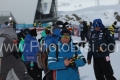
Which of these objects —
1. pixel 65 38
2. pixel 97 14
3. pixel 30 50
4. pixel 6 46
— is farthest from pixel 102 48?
pixel 97 14

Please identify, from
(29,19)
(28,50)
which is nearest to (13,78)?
(28,50)

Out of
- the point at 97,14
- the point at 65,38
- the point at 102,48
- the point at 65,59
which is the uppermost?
the point at 65,38

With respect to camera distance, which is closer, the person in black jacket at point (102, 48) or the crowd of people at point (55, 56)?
the crowd of people at point (55, 56)

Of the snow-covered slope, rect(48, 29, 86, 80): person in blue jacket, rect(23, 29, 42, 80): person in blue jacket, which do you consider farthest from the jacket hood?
the snow-covered slope

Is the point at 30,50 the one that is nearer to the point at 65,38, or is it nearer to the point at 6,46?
the point at 65,38

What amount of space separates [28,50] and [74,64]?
6.74 feet

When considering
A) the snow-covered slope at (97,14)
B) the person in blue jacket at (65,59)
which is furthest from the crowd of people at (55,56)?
the snow-covered slope at (97,14)

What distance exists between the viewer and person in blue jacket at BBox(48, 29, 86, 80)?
3.18 metres

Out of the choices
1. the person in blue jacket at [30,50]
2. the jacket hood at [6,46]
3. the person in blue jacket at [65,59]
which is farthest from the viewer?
the person in blue jacket at [30,50]

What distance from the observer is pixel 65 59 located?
3201 millimetres

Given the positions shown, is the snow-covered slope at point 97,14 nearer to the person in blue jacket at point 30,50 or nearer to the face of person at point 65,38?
the person in blue jacket at point 30,50

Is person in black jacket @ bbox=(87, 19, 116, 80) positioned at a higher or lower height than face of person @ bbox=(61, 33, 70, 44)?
lower

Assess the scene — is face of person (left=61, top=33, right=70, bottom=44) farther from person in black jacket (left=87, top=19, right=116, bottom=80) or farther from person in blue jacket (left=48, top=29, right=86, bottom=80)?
person in black jacket (left=87, top=19, right=116, bottom=80)

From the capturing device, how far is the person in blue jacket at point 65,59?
318cm
